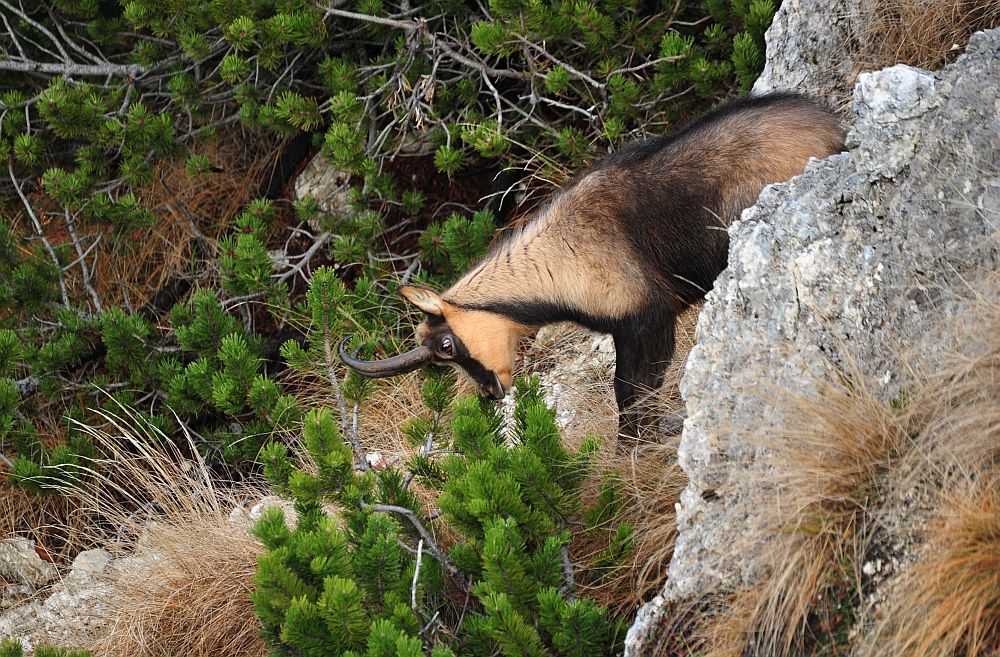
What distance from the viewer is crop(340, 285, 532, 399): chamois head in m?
5.26

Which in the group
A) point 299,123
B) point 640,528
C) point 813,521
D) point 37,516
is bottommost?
point 37,516

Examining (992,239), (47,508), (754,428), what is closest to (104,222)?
(47,508)

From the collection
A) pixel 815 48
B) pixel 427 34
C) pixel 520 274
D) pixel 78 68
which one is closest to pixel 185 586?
pixel 520 274

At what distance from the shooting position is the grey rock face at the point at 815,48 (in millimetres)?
5770

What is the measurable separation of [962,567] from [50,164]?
793 centimetres

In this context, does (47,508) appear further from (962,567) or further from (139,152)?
(962,567)

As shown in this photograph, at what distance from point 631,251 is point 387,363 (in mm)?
1285

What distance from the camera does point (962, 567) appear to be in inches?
108

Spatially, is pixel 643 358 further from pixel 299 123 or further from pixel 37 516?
pixel 37 516

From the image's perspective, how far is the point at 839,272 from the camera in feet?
11.7

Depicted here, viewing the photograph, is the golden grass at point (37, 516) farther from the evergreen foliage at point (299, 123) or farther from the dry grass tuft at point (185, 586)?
the dry grass tuft at point (185, 586)

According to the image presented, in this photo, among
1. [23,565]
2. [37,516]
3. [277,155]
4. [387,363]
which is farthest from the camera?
[277,155]

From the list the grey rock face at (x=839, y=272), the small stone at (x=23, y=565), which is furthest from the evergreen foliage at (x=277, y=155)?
the grey rock face at (x=839, y=272)

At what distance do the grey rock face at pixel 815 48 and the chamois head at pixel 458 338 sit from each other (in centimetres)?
204
